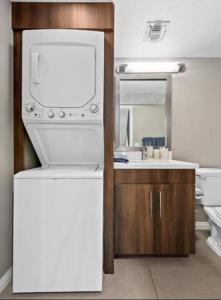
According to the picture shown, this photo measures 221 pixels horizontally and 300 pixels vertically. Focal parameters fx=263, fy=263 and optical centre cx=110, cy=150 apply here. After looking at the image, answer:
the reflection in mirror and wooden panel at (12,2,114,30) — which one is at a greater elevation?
wooden panel at (12,2,114,30)

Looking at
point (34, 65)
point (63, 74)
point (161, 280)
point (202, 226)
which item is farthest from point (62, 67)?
point (202, 226)

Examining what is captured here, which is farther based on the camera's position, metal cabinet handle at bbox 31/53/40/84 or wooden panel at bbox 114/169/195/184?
wooden panel at bbox 114/169/195/184

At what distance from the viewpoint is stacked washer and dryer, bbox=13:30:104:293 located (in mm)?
1814

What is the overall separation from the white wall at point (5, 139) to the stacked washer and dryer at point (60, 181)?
15 cm

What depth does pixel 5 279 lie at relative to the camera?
6.40 ft

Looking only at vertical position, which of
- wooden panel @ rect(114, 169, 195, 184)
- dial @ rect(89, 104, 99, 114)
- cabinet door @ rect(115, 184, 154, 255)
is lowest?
cabinet door @ rect(115, 184, 154, 255)

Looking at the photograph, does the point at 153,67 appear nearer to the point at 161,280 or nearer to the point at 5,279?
the point at 161,280

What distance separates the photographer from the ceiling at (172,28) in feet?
7.01

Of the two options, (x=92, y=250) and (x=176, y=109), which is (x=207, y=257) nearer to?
(x=92, y=250)

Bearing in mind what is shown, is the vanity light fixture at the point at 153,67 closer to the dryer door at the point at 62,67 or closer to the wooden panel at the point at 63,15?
the wooden panel at the point at 63,15

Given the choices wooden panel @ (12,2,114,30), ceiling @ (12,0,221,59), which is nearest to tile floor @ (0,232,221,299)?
wooden panel @ (12,2,114,30)

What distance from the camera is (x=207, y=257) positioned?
2.51 meters

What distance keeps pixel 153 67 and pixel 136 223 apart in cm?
187

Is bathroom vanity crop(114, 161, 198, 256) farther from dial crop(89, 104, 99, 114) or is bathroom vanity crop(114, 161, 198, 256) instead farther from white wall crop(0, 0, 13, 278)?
white wall crop(0, 0, 13, 278)
